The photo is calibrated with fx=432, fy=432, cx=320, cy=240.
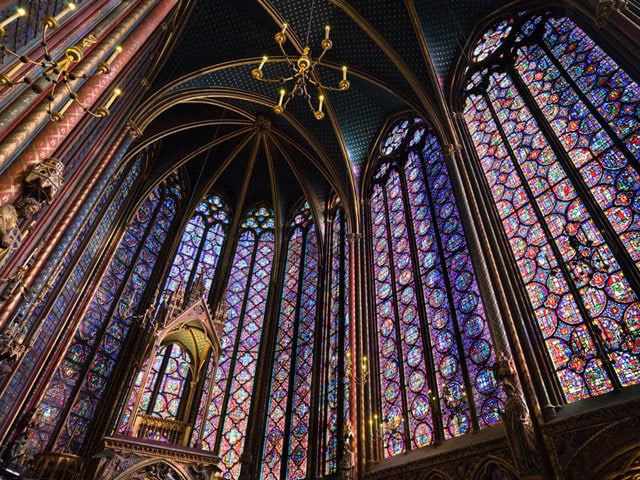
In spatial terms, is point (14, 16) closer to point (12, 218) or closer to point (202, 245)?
point (12, 218)

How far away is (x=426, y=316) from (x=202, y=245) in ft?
29.6

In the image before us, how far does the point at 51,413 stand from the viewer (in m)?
9.91

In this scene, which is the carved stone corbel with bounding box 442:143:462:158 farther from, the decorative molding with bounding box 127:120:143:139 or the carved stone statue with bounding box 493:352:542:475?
the decorative molding with bounding box 127:120:143:139

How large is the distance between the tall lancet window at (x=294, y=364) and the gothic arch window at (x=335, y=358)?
0.57 m

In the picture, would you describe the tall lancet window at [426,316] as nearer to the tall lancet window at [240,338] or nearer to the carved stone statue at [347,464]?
the carved stone statue at [347,464]

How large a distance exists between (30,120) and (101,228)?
7.47m

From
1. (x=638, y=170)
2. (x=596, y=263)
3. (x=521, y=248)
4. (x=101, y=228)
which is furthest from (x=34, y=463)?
(x=638, y=170)

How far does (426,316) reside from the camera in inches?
360

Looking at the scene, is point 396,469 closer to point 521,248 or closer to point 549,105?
point 521,248

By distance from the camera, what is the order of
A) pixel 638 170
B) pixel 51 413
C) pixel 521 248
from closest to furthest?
pixel 638 170
pixel 521 248
pixel 51 413

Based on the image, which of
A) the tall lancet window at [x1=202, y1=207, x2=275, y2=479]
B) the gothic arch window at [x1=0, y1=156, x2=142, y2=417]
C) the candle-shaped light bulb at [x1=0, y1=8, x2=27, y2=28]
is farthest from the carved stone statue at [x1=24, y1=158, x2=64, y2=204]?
the tall lancet window at [x1=202, y1=207, x2=275, y2=479]

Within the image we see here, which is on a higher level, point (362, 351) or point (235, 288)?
point (235, 288)

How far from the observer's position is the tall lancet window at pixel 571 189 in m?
6.12

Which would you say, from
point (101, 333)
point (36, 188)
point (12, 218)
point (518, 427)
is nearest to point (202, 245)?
point (101, 333)
